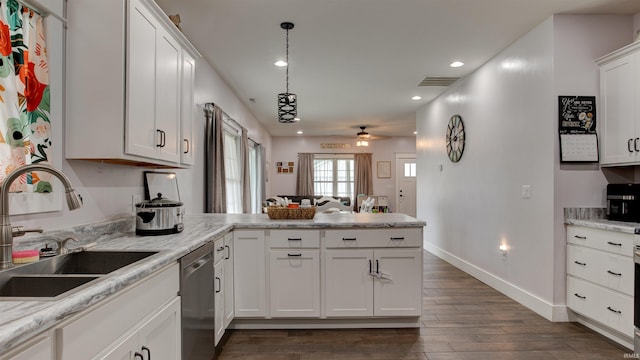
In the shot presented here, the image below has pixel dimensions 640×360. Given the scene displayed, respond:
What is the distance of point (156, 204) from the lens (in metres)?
2.15

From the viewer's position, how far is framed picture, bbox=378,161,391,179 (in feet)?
34.2

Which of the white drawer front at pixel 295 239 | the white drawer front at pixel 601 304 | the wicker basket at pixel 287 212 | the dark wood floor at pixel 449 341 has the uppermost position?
the wicker basket at pixel 287 212

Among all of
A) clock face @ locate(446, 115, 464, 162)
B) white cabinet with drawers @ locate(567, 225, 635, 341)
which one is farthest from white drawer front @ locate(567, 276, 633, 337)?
clock face @ locate(446, 115, 464, 162)

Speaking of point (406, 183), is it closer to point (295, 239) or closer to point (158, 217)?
point (295, 239)

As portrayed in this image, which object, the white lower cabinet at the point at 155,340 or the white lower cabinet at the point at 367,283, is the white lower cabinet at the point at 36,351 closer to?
the white lower cabinet at the point at 155,340

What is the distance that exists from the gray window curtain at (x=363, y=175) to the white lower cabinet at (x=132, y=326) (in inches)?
346

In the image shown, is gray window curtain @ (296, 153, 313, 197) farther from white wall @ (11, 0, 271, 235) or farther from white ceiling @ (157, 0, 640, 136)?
white wall @ (11, 0, 271, 235)

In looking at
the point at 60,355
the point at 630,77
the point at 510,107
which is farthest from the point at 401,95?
the point at 60,355

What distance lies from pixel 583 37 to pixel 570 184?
132cm

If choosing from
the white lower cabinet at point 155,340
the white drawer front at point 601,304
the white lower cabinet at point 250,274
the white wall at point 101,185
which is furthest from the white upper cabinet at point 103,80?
the white drawer front at point 601,304

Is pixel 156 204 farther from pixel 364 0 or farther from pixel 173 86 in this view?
pixel 364 0

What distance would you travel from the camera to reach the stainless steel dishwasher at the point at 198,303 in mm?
1774

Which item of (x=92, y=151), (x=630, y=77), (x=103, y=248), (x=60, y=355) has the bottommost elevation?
(x=60, y=355)

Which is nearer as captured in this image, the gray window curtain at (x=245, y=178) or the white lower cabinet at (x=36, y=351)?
the white lower cabinet at (x=36, y=351)
